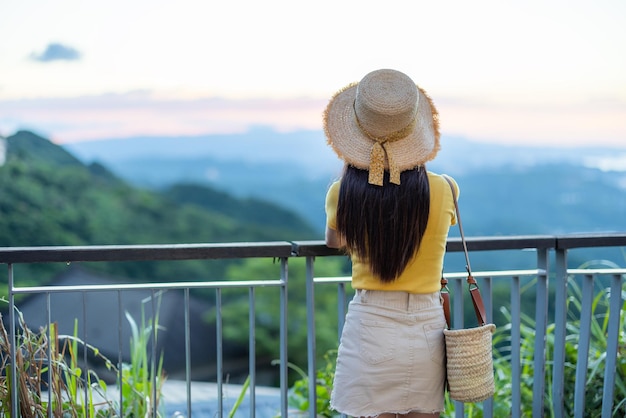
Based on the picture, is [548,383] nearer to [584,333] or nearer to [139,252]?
[584,333]

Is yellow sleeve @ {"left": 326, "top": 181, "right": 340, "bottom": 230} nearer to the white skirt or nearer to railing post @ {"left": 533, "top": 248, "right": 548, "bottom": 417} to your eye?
the white skirt

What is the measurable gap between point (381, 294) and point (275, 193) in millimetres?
24573

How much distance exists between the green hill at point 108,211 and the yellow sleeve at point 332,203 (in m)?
18.4

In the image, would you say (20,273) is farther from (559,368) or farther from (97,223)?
(559,368)

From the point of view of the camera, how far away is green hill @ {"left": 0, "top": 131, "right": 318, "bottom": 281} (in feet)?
65.9

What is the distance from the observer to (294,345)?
1972 centimetres

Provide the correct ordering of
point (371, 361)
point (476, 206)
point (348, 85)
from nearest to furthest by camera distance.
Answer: point (371, 361)
point (348, 85)
point (476, 206)

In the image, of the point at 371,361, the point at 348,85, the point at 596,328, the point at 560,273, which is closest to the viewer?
the point at 371,361

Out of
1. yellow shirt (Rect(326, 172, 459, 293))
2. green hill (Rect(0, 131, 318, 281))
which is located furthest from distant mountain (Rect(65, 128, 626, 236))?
yellow shirt (Rect(326, 172, 459, 293))

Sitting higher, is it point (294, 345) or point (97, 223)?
point (97, 223)

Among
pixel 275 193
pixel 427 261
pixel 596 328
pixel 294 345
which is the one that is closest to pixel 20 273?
pixel 294 345

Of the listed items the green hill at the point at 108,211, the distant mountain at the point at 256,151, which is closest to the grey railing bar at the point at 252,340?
the green hill at the point at 108,211

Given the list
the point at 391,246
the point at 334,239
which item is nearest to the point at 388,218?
the point at 391,246

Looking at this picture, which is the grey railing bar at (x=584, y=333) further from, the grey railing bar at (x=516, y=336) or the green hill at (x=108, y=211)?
the green hill at (x=108, y=211)
